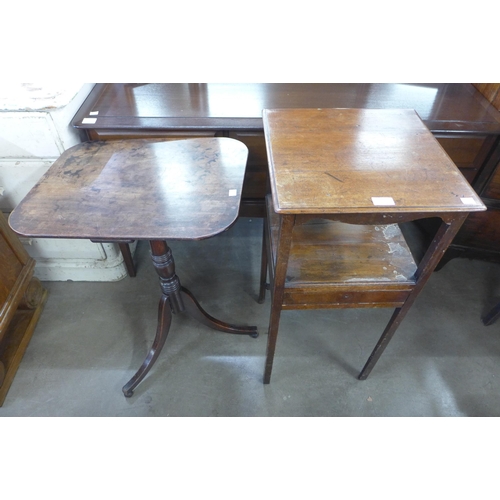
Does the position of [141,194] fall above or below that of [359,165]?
below

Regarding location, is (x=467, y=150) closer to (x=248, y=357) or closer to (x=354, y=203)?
(x=354, y=203)

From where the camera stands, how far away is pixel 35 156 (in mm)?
1387

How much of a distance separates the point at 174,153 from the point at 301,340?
1071 mm

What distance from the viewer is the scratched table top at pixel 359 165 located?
2.74 ft

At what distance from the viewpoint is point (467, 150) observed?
4.88 ft

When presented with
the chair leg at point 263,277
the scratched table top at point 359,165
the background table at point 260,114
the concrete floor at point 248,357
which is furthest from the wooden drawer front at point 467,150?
the chair leg at point 263,277

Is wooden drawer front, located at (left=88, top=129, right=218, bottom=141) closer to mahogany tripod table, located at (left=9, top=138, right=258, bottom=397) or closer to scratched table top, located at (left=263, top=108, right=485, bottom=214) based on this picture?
mahogany tripod table, located at (left=9, top=138, right=258, bottom=397)

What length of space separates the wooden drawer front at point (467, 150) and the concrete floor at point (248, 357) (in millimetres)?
690

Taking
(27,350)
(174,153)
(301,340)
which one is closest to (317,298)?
(301,340)

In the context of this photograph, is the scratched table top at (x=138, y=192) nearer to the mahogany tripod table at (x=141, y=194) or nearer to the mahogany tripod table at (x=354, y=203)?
the mahogany tripod table at (x=141, y=194)

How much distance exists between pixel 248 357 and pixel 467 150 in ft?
4.51

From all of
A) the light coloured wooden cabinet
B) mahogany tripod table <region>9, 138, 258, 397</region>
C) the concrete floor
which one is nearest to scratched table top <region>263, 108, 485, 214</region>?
mahogany tripod table <region>9, 138, 258, 397</region>

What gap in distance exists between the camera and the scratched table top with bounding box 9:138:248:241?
0.93 m

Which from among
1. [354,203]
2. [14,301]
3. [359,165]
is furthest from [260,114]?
[14,301]
